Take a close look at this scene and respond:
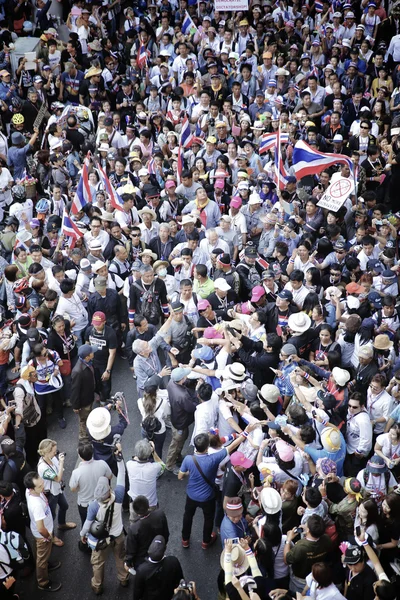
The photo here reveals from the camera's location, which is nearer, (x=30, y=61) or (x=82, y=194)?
(x=82, y=194)

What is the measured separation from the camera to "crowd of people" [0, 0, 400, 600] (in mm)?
6645

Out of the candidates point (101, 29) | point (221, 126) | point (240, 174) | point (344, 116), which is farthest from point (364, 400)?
point (101, 29)

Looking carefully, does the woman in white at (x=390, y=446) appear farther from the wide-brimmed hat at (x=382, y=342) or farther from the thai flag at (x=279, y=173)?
the thai flag at (x=279, y=173)

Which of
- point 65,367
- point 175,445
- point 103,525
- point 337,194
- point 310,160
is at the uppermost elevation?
point 310,160

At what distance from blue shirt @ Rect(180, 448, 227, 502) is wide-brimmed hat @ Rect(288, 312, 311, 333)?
6.94ft

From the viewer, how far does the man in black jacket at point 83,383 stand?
8.40 m

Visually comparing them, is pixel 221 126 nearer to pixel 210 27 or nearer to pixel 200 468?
pixel 210 27

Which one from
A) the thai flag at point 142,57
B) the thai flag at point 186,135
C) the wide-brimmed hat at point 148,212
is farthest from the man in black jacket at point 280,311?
the thai flag at point 142,57

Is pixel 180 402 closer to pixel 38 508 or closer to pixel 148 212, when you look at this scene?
pixel 38 508

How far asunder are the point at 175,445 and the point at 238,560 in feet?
8.21

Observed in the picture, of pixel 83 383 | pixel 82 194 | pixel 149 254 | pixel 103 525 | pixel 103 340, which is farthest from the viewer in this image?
pixel 82 194

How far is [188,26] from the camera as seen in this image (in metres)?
18.3

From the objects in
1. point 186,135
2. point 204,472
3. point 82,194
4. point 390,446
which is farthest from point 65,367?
point 186,135

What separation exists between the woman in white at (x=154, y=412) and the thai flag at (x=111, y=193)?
4.35 m
